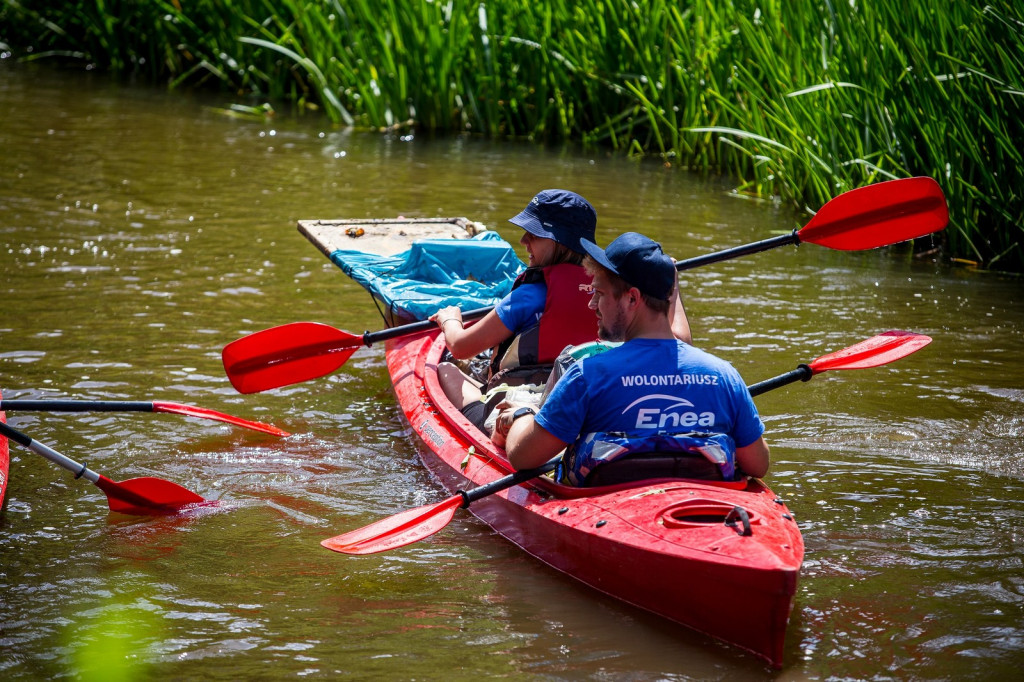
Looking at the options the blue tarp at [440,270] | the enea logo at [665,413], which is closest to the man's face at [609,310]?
the enea logo at [665,413]

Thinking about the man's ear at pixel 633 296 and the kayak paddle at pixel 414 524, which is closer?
the man's ear at pixel 633 296

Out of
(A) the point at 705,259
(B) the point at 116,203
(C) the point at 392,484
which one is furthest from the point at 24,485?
(B) the point at 116,203

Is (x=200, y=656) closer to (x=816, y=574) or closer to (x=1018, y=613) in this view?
(x=816, y=574)

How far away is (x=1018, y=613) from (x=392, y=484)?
7.79 feet

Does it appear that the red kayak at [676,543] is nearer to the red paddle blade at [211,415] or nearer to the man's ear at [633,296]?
the man's ear at [633,296]

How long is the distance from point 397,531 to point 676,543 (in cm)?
98

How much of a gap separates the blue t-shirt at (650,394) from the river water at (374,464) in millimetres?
602

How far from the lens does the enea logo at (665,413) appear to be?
3449mm

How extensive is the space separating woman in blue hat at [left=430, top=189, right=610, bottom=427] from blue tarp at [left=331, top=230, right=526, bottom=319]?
4.44 ft

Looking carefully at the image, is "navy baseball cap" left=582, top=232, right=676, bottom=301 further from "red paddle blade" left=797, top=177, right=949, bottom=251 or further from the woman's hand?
"red paddle blade" left=797, top=177, right=949, bottom=251

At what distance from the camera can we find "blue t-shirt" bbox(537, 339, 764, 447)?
135 inches

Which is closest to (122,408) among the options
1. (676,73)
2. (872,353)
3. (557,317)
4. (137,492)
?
(137,492)

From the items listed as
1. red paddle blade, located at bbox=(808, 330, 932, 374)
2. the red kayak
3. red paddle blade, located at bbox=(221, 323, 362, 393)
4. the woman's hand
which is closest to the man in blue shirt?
the red kayak

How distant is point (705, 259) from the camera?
206 inches
